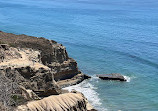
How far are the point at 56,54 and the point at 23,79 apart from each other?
688 inches

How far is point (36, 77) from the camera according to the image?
3338 cm

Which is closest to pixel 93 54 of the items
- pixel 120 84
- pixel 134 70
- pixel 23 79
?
pixel 134 70

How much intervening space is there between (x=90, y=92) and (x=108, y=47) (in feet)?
93.8

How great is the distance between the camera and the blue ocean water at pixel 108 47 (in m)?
45.2

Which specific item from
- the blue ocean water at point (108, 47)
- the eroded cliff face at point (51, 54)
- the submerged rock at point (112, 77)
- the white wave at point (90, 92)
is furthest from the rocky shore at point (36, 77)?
the blue ocean water at point (108, 47)

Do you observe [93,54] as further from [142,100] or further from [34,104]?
[34,104]

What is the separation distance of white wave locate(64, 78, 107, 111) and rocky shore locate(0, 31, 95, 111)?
1.09 metres

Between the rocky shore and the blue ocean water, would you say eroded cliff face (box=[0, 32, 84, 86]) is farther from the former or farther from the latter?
the blue ocean water

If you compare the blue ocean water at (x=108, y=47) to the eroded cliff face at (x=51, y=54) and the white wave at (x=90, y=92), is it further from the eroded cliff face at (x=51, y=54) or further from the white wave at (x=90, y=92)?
the eroded cliff face at (x=51, y=54)

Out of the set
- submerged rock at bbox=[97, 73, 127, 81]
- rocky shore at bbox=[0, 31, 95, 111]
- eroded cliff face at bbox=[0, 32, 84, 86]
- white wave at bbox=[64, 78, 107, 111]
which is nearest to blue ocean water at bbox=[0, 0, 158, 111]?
white wave at bbox=[64, 78, 107, 111]

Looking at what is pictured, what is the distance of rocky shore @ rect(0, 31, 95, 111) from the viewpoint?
2309 centimetres

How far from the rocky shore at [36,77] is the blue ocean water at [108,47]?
Answer: 208 inches

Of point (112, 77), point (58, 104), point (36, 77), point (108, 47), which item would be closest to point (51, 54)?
point (112, 77)

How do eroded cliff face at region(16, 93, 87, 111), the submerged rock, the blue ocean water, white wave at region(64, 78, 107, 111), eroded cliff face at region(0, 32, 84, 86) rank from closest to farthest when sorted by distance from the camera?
eroded cliff face at region(16, 93, 87, 111) < white wave at region(64, 78, 107, 111) < the blue ocean water < eroded cliff face at region(0, 32, 84, 86) < the submerged rock
